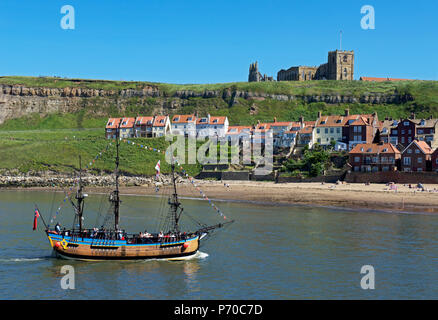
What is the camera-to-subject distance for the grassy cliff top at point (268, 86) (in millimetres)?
162625

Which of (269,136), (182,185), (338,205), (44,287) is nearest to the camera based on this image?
(44,287)

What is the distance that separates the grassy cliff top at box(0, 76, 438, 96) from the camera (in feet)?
534

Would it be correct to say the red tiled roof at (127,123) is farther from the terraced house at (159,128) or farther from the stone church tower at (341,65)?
the stone church tower at (341,65)

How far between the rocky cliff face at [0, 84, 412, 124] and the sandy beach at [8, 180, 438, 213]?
81796 millimetres

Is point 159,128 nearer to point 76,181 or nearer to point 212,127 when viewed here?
point 212,127

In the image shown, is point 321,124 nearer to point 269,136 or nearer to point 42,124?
point 269,136

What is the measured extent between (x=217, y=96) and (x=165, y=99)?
19.1 m

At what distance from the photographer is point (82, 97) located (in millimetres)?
180875

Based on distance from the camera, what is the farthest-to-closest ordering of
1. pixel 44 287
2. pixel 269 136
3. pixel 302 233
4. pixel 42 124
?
1. pixel 42 124
2. pixel 269 136
3. pixel 302 233
4. pixel 44 287

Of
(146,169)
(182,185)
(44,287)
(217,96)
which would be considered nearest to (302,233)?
(44,287)

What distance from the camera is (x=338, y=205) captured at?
224 ft

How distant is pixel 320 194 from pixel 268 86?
10458 cm

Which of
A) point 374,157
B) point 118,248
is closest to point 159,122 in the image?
point 374,157
